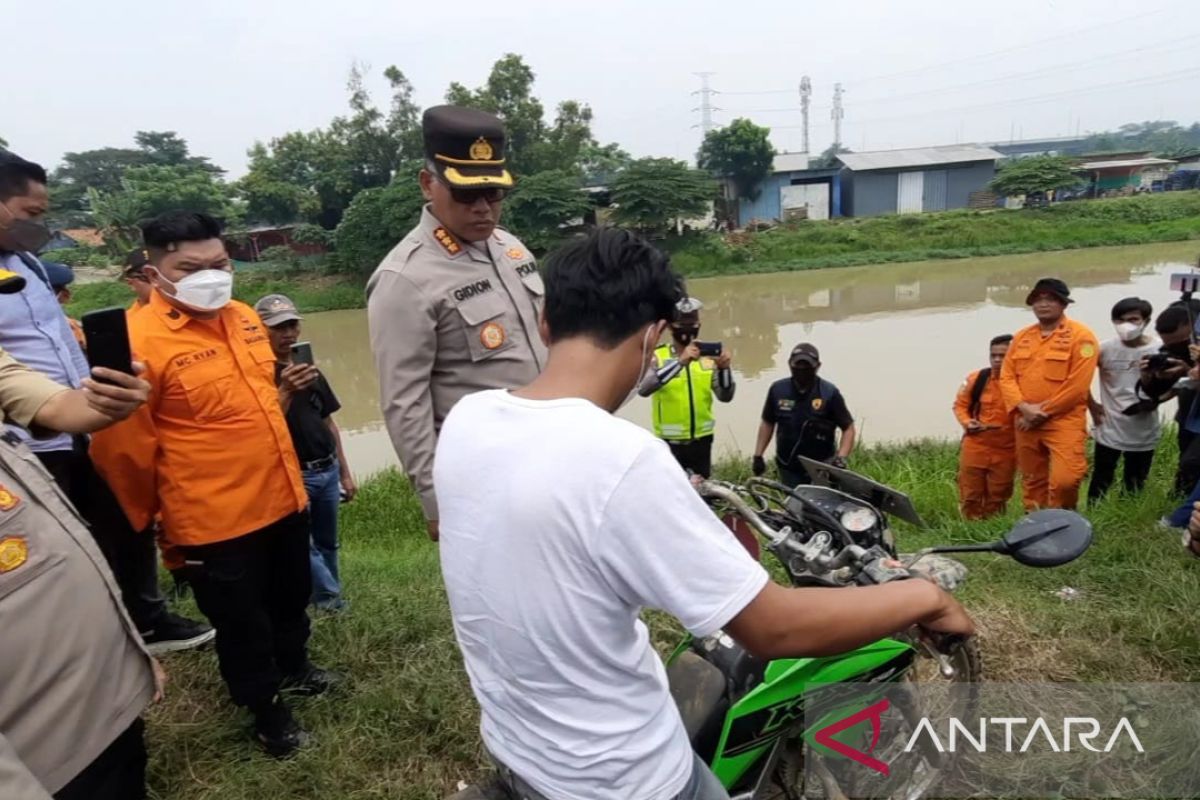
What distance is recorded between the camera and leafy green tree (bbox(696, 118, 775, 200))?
29969mm

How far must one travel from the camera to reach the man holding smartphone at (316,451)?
10.6 ft

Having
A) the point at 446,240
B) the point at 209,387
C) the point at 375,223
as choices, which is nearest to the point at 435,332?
the point at 446,240

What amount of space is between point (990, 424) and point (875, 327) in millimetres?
9215

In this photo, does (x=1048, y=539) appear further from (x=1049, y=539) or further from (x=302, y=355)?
(x=302, y=355)

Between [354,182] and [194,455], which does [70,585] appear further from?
[354,182]

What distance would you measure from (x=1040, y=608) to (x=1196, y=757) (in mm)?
711

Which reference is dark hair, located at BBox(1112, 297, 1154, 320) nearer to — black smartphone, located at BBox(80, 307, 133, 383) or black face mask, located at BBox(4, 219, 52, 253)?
black smartphone, located at BBox(80, 307, 133, 383)

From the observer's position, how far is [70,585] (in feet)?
4.67

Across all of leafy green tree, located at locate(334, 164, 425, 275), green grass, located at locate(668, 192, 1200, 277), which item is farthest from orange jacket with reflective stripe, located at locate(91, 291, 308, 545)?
green grass, located at locate(668, 192, 1200, 277)

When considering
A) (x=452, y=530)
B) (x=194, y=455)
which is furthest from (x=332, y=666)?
(x=452, y=530)

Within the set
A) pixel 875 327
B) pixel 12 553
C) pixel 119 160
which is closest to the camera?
pixel 12 553

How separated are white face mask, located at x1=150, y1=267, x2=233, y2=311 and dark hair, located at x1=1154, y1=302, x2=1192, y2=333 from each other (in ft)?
17.1

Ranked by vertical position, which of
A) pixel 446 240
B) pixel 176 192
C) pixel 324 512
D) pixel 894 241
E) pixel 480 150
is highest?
pixel 176 192

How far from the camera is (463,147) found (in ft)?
6.53
